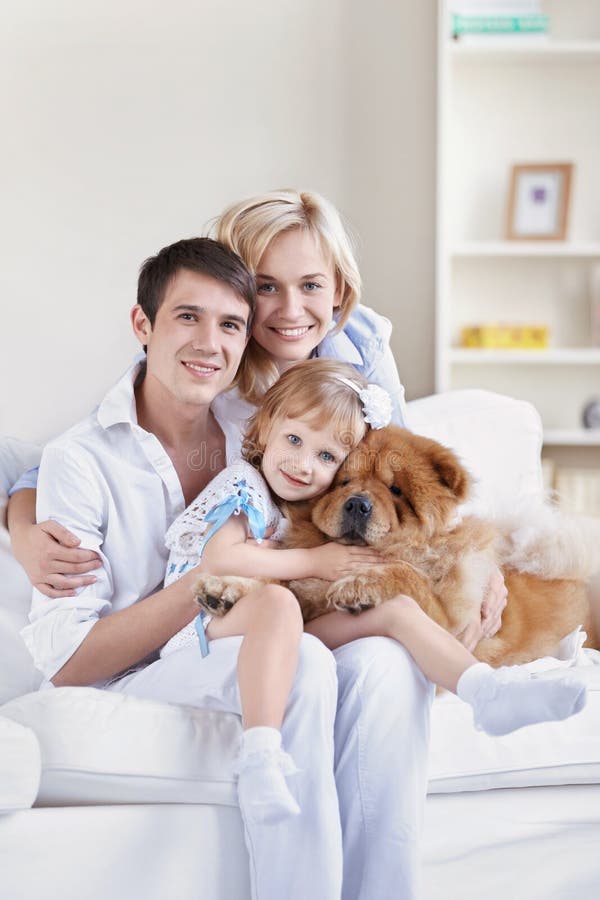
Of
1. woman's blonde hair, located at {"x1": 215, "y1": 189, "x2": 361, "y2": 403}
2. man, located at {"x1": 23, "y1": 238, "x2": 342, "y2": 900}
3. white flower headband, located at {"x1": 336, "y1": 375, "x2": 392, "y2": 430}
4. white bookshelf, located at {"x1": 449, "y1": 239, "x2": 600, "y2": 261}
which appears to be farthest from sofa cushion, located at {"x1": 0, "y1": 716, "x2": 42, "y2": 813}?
white bookshelf, located at {"x1": 449, "y1": 239, "x2": 600, "y2": 261}

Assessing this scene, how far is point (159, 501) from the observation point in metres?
1.78

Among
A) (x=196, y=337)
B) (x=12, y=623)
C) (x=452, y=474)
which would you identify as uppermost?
(x=196, y=337)

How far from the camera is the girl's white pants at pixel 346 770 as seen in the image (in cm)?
133

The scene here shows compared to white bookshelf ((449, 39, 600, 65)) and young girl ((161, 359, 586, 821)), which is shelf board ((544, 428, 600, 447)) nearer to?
white bookshelf ((449, 39, 600, 65))

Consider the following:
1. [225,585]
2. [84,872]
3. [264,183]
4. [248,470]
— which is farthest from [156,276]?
[264,183]

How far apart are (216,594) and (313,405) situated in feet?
1.20

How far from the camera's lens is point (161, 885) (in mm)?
1367

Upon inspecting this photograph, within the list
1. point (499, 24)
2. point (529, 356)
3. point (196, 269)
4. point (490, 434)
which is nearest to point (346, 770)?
point (196, 269)

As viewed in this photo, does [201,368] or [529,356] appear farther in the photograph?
[529,356]

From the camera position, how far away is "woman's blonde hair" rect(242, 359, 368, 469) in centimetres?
165

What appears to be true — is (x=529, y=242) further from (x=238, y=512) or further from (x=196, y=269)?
(x=238, y=512)

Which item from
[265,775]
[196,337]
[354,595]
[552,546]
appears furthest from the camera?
[552,546]

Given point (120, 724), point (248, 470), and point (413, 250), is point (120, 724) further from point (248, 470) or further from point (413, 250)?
point (413, 250)

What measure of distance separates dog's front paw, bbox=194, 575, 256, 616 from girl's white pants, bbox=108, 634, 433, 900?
2.0 inches
